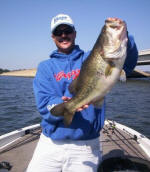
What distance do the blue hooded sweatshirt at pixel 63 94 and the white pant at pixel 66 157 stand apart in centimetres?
13

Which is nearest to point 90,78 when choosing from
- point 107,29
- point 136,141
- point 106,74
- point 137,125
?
point 106,74

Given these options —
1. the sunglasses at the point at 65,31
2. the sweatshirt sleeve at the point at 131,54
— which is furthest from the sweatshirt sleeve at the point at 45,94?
the sweatshirt sleeve at the point at 131,54

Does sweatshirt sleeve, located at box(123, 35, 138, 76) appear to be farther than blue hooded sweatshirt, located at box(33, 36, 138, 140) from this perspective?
No

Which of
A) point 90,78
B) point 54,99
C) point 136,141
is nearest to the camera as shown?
point 90,78

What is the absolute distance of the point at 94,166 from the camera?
3.41 m

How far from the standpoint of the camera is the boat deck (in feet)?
17.9

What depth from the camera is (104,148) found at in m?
6.13

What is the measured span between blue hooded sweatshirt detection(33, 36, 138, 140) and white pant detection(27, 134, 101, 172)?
0.41 feet

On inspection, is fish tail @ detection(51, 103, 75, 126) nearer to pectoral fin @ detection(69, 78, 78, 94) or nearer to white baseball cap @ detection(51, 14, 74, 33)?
pectoral fin @ detection(69, 78, 78, 94)

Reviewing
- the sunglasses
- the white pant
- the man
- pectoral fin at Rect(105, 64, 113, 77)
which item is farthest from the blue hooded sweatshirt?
pectoral fin at Rect(105, 64, 113, 77)

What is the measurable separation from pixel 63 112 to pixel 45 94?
21.0 inches

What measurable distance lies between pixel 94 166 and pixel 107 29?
214 centimetres

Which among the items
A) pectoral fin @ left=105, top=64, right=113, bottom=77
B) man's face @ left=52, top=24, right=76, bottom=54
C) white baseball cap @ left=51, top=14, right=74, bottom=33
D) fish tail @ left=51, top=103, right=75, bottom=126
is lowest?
fish tail @ left=51, top=103, right=75, bottom=126

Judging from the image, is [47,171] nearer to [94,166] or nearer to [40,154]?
[40,154]
